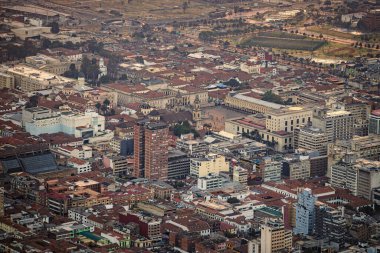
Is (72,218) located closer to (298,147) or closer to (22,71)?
(298,147)

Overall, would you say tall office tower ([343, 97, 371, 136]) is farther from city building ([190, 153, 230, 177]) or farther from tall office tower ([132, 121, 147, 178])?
tall office tower ([132, 121, 147, 178])

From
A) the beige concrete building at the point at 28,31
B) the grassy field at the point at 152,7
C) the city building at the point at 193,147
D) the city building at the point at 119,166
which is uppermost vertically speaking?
the beige concrete building at the point at 28,31

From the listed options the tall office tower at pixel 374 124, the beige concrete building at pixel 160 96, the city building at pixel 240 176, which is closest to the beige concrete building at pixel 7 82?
the beige concrete building at pixel 160 96

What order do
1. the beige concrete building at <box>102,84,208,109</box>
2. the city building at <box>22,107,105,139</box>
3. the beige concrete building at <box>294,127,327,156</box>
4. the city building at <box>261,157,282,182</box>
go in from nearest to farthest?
the city building at <box>261,157,282,182</box>
the beige concrete building at <box>294,127,327,156</box>
the city building at <box>22,107,105,139</box>
the beige concrete building at <box>102,84,208,109</box>

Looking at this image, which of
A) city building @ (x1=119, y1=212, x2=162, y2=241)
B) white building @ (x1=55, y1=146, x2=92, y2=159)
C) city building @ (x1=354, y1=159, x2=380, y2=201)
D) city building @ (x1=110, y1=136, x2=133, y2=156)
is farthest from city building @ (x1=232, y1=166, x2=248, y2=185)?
white building @ (x1=55, y1=146, x2=92, y2=159)

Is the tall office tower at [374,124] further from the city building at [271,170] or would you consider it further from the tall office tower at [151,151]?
the tall office tower at [151,151]

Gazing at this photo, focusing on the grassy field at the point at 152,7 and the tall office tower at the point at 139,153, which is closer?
the tall office tower at the point at 139,153

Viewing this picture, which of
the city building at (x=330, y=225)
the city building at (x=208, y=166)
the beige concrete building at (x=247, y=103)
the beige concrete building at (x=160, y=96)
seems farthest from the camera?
the beige concrete building at (x=160, y=96)

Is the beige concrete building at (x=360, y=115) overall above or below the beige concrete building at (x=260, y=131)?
above
